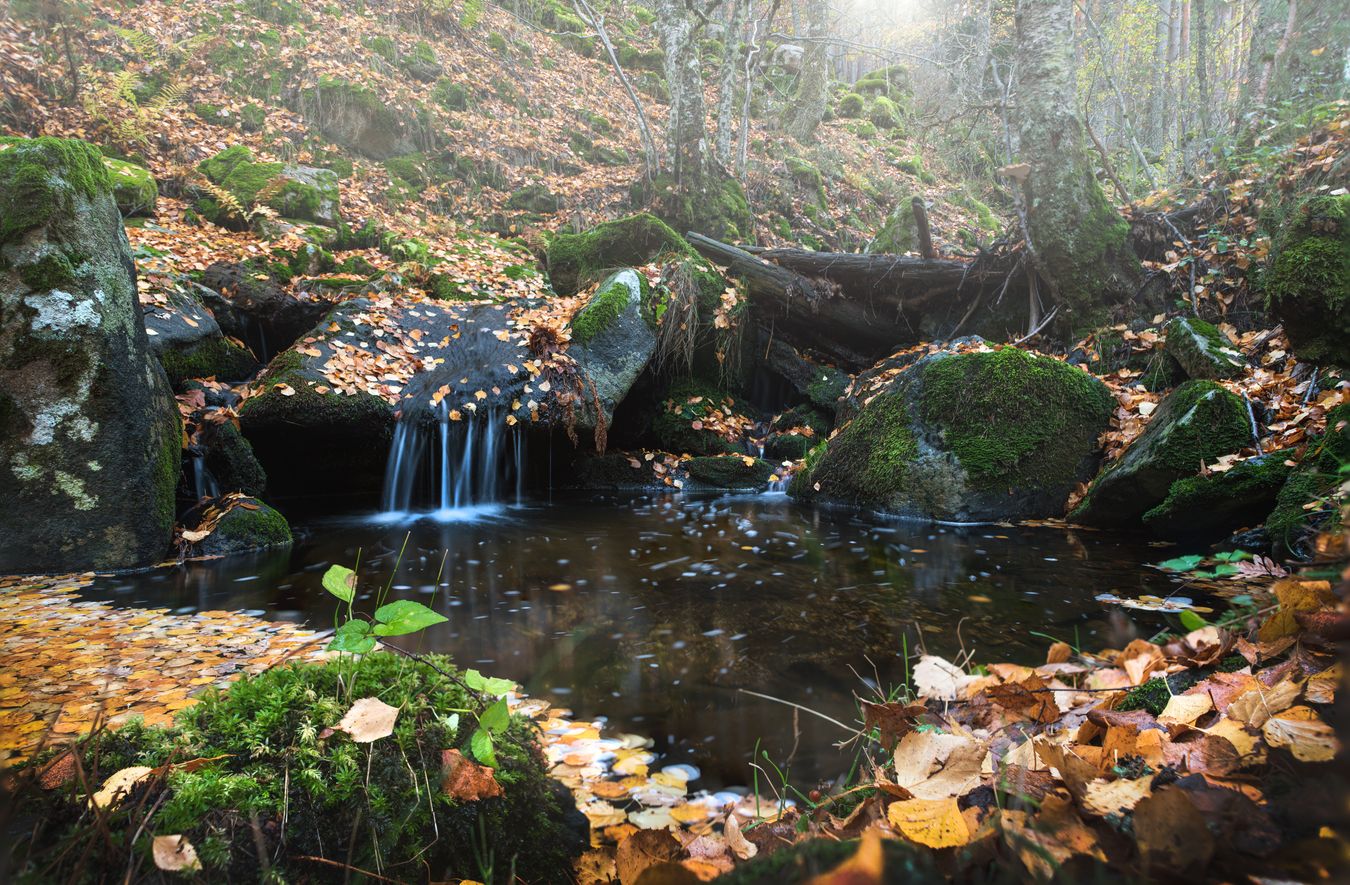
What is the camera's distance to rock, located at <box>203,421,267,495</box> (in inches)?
240

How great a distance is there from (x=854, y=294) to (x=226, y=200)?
372 inches

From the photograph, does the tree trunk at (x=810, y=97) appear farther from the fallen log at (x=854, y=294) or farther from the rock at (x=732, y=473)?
the rock at (x=732, y=473)

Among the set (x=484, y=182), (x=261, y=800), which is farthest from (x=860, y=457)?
(x=484, y=182)

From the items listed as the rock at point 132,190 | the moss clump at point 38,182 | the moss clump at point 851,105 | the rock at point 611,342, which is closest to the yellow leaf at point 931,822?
the moss clump at point 38,182

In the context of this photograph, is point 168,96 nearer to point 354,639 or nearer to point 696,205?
point 696,205

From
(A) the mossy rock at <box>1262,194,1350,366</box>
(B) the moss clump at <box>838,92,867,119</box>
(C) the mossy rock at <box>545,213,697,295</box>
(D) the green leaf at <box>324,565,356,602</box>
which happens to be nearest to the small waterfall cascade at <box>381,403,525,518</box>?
(C) the mossy rock at <box>545,213,697,295</box>

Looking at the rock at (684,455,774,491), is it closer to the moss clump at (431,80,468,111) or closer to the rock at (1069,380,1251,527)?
the rock at (1069,380,1251,527)

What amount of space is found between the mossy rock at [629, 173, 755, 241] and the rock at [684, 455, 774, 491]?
5175 mm

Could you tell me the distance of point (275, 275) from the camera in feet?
28.8

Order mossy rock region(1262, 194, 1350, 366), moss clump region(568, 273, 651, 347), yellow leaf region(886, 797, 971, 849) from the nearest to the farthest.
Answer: yellow leaf region(886, 797, 971, 849) → mossy rock region(1262, 194, 1350, 366) → moss clump region(568, 273, 651, 347)

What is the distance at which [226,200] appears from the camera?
977 cm

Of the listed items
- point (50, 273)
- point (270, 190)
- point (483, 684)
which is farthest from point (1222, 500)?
point (270, 190)

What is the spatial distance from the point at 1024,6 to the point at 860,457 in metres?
5.78

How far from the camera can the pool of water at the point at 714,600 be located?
115 inches
